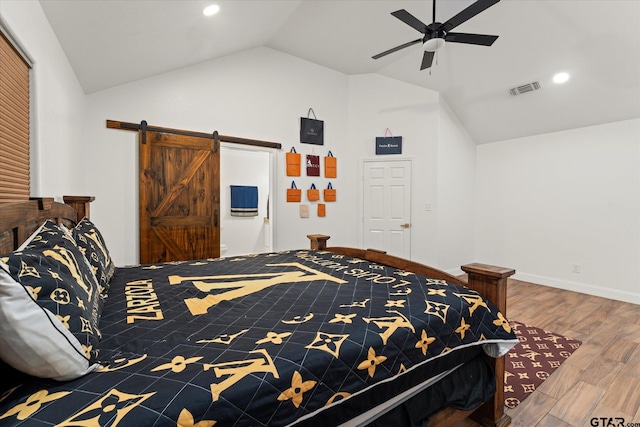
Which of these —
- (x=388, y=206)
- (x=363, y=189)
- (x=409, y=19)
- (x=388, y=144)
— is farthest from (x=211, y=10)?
(x=388, y=206)

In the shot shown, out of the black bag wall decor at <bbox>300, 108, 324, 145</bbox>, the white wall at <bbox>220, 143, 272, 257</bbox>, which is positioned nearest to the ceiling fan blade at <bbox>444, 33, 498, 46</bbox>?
the black bag wall decor at <bbox>300, 108, 324, 145</bbox>

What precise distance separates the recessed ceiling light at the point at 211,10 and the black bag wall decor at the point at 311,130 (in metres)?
2.05

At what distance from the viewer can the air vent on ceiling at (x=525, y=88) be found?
3989mm

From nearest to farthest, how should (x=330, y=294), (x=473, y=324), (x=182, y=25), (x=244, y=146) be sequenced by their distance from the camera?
(x=473, y=324) < (x=330, y=294) < (x=182, y=25) < (x=244, y=146)

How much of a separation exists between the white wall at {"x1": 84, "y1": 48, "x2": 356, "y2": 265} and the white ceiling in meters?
0.18

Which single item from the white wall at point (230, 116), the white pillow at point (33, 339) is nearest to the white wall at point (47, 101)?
the white wall at point (230, 116)

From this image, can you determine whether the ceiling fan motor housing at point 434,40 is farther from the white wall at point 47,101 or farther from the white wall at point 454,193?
the white wall at point 47,101

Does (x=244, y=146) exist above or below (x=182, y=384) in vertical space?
above

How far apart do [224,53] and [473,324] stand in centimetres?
389

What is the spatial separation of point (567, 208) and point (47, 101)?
18.8ft

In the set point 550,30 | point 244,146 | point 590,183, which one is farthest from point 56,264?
point 590,183

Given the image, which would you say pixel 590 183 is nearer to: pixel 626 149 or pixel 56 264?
pixel 626 149

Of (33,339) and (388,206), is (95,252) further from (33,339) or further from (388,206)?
(388,206)

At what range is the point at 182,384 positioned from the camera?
85 cm
